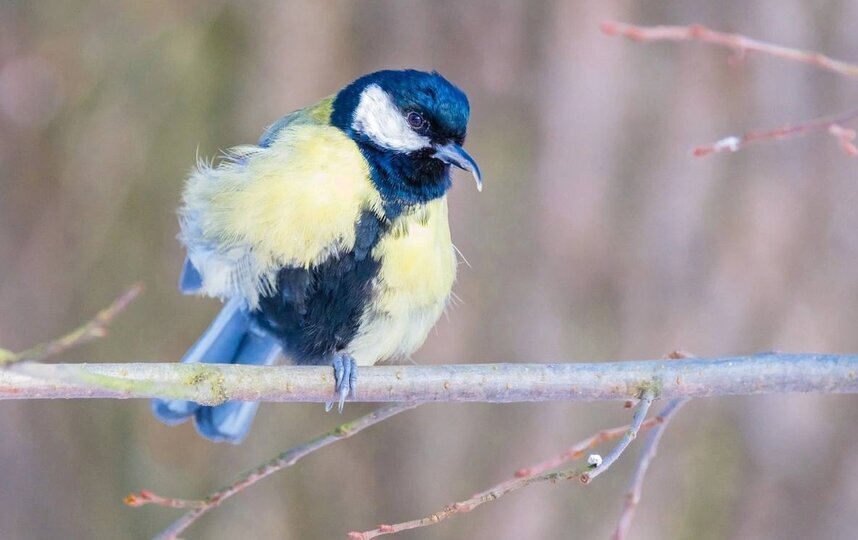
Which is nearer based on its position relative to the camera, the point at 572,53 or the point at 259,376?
the point at 259,376

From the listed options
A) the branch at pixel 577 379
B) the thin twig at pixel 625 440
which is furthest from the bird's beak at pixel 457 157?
the thin twig at pixel 625 440

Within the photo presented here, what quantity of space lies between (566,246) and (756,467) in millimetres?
923

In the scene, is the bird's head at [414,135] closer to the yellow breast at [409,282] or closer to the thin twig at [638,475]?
the yellow breast at [409,282]

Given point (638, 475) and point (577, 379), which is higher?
point (577, 379)

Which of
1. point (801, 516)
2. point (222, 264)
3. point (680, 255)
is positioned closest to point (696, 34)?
point (680, 255)

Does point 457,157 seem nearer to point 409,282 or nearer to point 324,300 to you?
point 409,282

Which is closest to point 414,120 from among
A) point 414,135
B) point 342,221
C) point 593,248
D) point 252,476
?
point 414,135

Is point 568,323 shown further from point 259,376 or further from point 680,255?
point 259,376

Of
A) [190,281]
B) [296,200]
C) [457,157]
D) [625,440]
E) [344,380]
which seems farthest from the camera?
[190,281]

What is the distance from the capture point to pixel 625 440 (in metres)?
1.59

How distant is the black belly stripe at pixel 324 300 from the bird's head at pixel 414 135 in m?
0.15

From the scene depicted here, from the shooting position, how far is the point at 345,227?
2.33 meters

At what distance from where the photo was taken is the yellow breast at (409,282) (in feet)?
7.84

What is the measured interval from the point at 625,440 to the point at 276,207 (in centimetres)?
111
